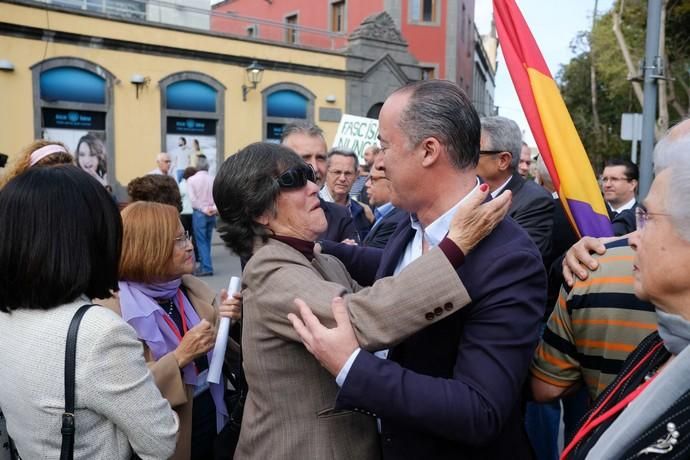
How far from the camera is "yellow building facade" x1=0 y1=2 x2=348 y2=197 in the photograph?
13.6 metres

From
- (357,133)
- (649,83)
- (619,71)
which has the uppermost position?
(619,71)

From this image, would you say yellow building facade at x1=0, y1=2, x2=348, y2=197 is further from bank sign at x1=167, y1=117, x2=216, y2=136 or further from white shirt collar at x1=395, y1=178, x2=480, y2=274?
white shirt collar at x1=395, y1=178, x2=480, y2=274

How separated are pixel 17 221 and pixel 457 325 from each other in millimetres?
1303

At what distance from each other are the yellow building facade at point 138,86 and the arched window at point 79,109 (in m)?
0.02

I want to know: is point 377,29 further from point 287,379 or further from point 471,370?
point 471,370

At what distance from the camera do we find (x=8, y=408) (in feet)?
5.95

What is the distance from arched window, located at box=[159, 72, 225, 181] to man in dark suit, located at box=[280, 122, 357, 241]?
1164cm

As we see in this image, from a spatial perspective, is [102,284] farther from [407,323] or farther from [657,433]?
[657,433]

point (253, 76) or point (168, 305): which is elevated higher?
point (253, 76)

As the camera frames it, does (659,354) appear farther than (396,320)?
No

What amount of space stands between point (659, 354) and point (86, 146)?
14.9m

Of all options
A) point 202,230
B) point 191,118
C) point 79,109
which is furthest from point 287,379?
point 191,118

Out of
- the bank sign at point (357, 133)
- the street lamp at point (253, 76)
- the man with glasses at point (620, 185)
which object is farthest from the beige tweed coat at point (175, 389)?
the street lamp at point (253, 76)

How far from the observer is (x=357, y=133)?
332 inches
